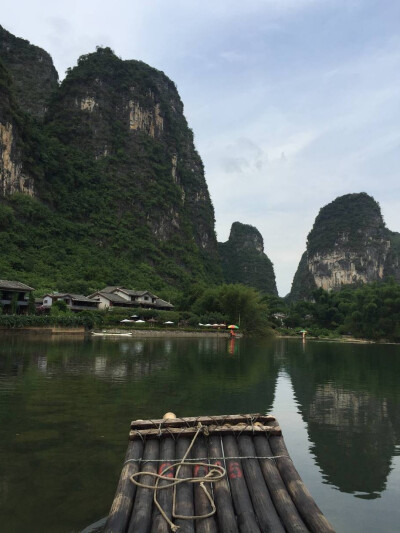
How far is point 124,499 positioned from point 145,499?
20cm

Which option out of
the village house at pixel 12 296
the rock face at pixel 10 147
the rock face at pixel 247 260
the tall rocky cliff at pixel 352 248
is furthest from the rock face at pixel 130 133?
the village house at pixel 12 296

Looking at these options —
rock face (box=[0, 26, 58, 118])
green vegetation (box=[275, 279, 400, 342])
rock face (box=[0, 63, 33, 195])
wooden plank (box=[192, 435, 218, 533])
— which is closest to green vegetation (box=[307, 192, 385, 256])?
green vegetation (box=[275, 279, 400, 342])

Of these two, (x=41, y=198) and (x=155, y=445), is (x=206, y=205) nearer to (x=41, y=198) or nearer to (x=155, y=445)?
(x=41, y=198)

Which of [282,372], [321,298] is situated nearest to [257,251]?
[321,298]

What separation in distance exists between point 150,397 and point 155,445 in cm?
860

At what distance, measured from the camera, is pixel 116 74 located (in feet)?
402

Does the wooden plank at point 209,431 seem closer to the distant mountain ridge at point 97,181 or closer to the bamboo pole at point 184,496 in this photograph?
the bamboo pole at point 184,496

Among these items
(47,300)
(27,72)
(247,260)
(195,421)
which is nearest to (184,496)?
(195,421)

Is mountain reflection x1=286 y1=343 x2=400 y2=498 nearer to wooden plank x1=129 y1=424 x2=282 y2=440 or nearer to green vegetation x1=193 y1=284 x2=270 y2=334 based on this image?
wooden plank x1=129 y1=424 x2=282 y2=440

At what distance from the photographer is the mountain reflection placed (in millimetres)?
7684

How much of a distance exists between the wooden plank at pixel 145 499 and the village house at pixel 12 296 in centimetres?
4715

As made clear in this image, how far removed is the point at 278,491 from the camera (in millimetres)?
4324

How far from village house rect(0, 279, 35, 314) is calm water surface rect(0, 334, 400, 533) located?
29.5m

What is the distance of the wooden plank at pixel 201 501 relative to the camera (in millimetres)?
3760
